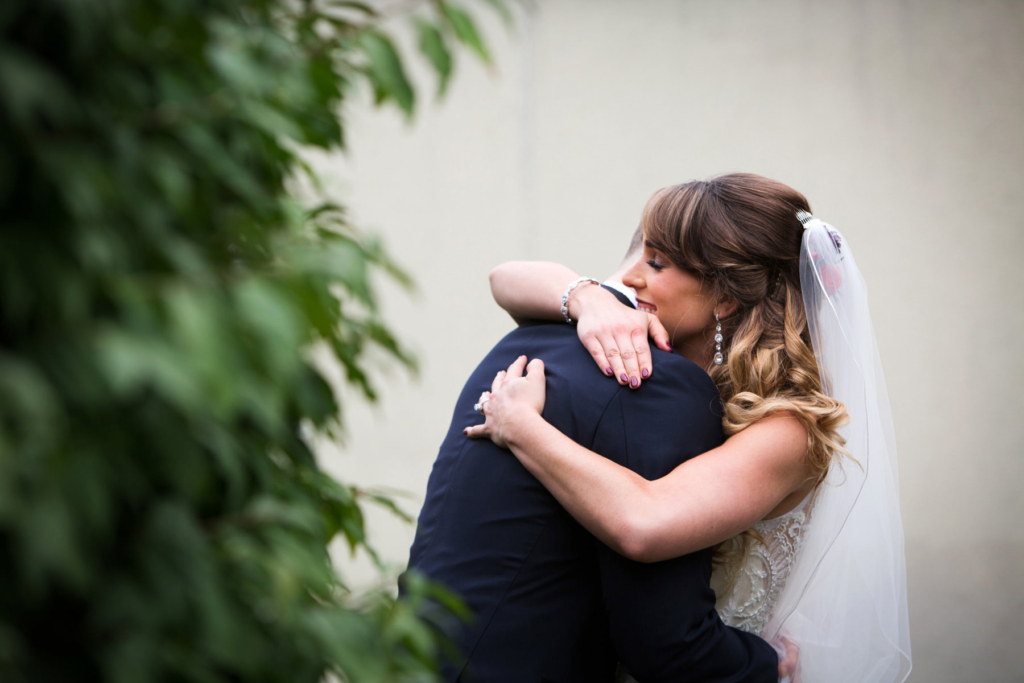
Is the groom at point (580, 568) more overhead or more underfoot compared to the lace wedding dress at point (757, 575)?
more overhead

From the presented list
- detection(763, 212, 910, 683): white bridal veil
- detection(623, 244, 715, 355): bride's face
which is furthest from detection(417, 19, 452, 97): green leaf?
detection(763, 212, 910, 683): white bridal veil

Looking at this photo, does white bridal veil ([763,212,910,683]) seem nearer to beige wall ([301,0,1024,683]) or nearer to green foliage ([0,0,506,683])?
green foliage ([0,0,506,683])

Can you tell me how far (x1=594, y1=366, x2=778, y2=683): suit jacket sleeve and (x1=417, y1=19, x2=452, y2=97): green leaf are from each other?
2.98 ft

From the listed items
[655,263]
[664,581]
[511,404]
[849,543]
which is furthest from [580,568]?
[849,543]

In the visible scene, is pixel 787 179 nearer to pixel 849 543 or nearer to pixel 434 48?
pixel 849 543

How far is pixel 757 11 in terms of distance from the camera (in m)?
Answer: 4.06

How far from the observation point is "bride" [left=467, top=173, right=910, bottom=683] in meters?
1.46

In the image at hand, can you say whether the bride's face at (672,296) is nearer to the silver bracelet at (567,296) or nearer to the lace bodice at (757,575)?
the silver bracelet at (567,296)

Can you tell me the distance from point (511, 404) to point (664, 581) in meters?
0.44

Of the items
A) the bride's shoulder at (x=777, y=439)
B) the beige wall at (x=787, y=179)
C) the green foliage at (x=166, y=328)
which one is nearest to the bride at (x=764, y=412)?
the bride's shoulder at (x=777, y=439)

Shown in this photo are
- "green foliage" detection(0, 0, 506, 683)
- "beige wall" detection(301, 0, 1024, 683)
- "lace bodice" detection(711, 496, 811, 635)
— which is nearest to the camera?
"green foliage" detection(0, 0, 506, 683)

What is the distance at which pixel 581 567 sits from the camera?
154cm

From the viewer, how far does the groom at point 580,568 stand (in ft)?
4.66

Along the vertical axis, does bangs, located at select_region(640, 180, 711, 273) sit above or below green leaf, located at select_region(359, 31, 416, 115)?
below
